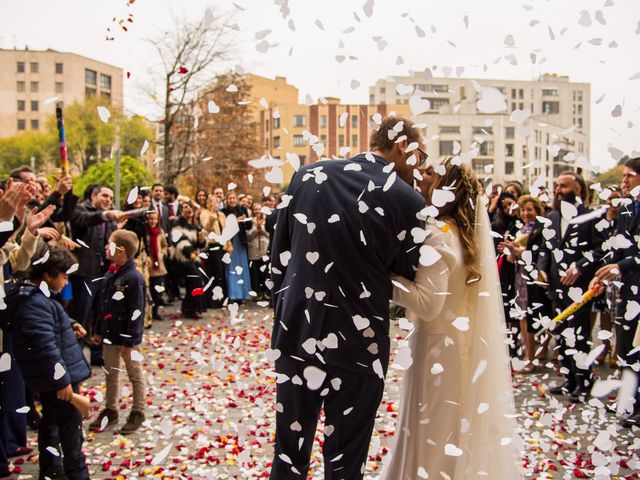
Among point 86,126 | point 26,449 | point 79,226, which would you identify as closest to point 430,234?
point 26,449

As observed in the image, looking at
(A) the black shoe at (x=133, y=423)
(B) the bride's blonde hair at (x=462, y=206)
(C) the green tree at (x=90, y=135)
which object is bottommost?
(A) the black shoe at (x=133, y=423)

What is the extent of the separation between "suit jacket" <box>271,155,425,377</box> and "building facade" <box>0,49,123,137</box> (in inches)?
3755

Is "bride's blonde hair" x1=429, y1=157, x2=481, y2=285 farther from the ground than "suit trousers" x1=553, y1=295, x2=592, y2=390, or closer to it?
farther from the ground

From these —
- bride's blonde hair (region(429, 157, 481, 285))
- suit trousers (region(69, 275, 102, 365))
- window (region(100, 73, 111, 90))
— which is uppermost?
window (region(100, 73, 111, 90))

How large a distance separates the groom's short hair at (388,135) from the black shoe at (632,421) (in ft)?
11.5

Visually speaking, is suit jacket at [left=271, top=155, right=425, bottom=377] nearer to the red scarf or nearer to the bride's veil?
the bride's veil

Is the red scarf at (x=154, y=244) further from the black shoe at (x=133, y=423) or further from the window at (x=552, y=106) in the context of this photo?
the window at (x=552, y=106)

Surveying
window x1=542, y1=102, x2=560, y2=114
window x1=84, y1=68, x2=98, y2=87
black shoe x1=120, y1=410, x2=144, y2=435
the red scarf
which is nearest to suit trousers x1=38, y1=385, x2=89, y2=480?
black shoe x1=120, y1=410, x2=144, y2=435

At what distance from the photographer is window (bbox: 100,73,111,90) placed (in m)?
101

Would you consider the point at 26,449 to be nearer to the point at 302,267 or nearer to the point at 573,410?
the point at 302,267

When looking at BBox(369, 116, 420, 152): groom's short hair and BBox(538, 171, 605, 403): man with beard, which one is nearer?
BBox(369, 116, 420, 152): groom's short hair

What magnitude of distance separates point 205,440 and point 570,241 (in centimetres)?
398

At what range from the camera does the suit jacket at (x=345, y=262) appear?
9.64 feet

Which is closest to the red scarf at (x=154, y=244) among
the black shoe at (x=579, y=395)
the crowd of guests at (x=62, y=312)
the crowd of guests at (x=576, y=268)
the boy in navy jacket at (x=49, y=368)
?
the crowd of guests at (x=62, y=312)
